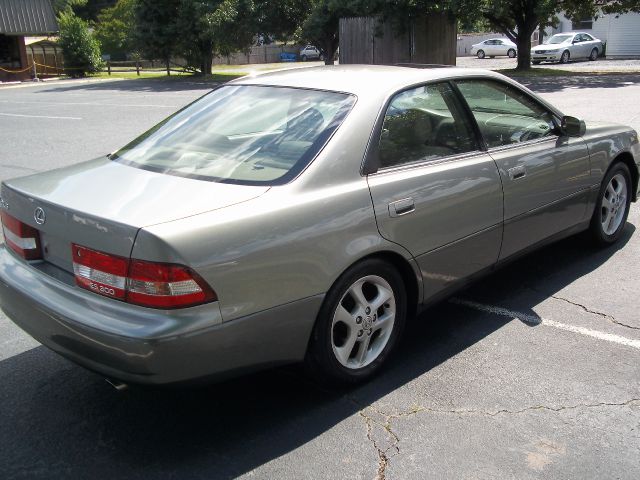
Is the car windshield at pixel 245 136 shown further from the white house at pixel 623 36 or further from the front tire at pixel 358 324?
the white house at pixel 623 36

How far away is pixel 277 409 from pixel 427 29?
2358 centimetres

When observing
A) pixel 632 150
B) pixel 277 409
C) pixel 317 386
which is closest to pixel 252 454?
pixel 277 409

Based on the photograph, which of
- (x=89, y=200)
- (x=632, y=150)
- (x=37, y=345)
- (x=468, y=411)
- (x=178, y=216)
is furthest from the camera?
(x=632, y=150)

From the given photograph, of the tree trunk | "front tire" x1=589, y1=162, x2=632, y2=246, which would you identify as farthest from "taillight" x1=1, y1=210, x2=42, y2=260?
the tree trunk

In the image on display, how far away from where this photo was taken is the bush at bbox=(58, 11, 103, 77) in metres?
39.2

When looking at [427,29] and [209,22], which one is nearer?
[427,29]

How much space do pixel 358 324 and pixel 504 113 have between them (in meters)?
2.00

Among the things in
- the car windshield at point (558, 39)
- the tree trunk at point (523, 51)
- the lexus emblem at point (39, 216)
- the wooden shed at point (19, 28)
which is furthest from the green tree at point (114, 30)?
the lexus emblem at point (39, 216)

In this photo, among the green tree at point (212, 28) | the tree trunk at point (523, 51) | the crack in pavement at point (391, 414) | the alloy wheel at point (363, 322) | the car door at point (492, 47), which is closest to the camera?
the crack in pavement at point (391, 414)

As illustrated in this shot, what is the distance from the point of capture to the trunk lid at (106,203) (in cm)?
276

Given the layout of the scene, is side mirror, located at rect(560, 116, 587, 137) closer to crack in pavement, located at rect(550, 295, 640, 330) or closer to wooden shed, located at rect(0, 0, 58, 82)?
crack in pavement, located at rect(550, 295, 640, 330)

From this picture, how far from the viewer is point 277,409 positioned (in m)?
3.29

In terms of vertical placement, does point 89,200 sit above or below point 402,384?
above

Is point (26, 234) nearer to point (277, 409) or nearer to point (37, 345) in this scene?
point (37, 345)
